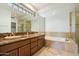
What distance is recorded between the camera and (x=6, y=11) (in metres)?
2.64

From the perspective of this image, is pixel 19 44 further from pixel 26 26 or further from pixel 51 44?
pixel 51 44

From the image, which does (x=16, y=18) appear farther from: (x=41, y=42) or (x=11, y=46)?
(x=41, y=42)

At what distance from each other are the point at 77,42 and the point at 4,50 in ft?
7.64

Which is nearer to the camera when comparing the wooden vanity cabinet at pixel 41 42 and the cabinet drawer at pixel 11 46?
the cabinet drawer at pixel 11 46

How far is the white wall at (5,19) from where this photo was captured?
2501 millimetres

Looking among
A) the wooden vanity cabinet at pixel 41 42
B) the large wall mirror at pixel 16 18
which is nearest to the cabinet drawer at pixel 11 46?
the large wall mirror at pixel 16 18

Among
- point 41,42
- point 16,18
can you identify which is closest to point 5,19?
point 16,18

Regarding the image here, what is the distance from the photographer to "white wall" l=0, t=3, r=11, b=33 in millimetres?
2501

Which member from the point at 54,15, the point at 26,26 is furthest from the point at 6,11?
the point at 54,15

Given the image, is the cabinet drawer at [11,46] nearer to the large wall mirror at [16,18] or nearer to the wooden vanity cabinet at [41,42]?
the large wall mirror at [16,18]

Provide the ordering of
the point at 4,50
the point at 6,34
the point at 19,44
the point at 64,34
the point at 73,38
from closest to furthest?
1. the point at 4,50
2. the point at 19,44
3. the point at 6,34
4. the point at 64,34
5. the point at 73,38

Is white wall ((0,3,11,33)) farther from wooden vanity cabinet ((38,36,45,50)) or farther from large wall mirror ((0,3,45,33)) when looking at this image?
wooden vanity cabinet ((38,36,45,50))

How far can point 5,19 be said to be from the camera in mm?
2602

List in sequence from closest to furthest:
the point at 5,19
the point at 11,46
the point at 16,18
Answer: the point at 11,46
the point at 5,19
the point at 16,18
